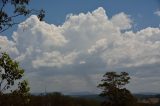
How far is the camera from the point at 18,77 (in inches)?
1469

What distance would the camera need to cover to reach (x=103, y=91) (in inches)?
4013

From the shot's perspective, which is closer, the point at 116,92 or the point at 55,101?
the point at 116,92

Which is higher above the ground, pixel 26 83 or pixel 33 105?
pixel 33 105

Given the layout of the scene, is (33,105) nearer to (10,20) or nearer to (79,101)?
(79,101)

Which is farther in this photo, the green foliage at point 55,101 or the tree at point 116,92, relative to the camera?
the green foliage at point 55,101

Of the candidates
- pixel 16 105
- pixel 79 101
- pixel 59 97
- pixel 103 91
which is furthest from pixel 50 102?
pixel 16 105

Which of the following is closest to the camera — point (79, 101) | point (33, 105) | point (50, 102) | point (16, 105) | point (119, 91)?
point (16, 105)

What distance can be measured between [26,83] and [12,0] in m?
7.23

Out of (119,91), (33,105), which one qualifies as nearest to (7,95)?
(119,91)

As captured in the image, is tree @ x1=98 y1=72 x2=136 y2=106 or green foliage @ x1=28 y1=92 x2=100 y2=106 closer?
tree @ x1=98 y1=72 x2=136 y2=106

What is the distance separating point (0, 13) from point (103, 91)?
69904 millimetres

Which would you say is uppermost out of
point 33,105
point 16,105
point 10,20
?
point 33,105

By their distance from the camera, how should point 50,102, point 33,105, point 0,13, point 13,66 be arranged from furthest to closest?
1. point 50,102
2. point 33,105
3. point 13,66
4. point 0,13

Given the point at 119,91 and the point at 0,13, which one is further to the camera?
the point at 119,91
